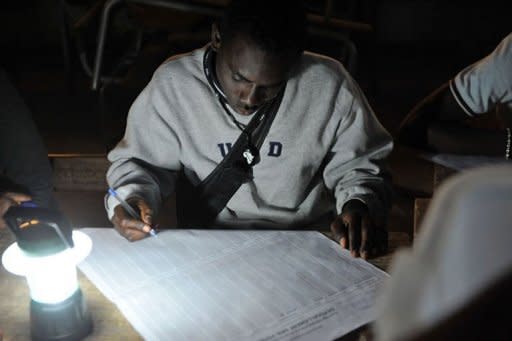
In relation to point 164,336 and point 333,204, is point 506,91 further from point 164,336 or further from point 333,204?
point 164,336

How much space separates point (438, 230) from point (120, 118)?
2.33 metres

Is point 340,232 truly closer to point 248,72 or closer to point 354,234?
point 354,234

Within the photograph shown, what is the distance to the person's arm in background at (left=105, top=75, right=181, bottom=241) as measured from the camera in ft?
4.09

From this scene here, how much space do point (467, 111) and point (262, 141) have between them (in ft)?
2.60

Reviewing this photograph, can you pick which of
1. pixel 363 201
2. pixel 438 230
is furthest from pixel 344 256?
pixel 438 230

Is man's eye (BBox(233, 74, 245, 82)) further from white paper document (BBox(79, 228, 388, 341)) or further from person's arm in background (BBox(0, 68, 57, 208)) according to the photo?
person's arm in background (BBox(0, 68, 57, 208))

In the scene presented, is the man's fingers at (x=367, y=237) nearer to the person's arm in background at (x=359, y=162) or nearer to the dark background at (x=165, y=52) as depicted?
the person's arm in background at (x=359, y=162)

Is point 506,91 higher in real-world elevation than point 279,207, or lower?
higher

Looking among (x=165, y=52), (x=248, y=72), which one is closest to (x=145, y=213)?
(x=248, y=72)

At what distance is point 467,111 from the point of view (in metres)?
1.69

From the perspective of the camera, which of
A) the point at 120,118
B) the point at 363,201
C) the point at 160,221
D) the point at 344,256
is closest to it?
the point at 344,256

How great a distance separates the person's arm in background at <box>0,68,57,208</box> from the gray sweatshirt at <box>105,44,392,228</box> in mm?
355

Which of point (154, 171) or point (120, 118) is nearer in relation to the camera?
point (154, 171)

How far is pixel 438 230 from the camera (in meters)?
0.27
